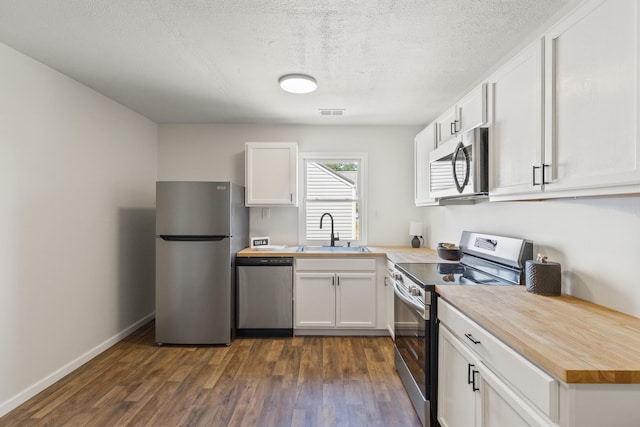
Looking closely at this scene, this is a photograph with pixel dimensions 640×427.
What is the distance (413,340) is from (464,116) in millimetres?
1559

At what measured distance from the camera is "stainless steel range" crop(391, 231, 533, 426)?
72.1 inches

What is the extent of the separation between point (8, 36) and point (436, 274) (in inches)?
123

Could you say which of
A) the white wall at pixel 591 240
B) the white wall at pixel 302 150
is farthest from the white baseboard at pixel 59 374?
the white wall at pixel 591 240

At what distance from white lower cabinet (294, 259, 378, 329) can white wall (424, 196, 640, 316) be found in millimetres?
1493

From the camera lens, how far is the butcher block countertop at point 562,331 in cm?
88

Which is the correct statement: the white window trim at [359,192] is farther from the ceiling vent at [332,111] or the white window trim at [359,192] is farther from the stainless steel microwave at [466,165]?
the stainless steel microwave at [466,165]

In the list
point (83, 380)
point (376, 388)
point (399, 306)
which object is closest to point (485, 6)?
point (399, 306)

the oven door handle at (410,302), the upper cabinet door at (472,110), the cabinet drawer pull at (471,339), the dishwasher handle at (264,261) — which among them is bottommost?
the oven door handle at (410,302)

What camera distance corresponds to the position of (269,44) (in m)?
2.03

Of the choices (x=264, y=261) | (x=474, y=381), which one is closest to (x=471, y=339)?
(x=474, y=381)

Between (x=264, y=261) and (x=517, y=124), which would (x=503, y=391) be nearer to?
(x=517, y=124)

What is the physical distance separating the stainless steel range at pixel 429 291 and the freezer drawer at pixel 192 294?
66.7 inches

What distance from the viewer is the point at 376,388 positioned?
92.5 inches

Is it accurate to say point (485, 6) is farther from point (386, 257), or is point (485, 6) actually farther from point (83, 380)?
point (83, 380)
